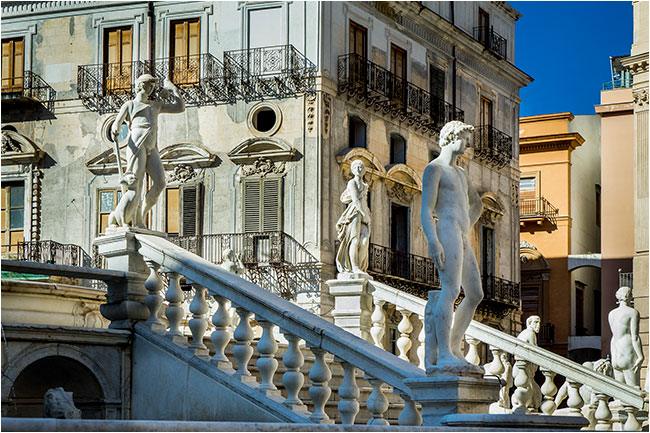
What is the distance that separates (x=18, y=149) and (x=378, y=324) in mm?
19748

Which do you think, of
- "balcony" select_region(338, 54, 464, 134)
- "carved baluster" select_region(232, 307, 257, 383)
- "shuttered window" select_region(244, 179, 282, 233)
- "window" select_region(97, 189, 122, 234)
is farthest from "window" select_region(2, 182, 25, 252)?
"carved baluster" select_region(232, 307, 257, 383)

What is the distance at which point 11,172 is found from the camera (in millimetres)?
30562

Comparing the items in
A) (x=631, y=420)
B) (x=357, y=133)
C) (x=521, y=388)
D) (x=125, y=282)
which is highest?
(x=357, y=133)

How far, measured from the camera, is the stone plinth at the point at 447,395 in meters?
8.28

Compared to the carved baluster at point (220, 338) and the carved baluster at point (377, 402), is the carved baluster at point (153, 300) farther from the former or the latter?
the carved baluster at point (377, 402)

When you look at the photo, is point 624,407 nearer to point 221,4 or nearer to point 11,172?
point 221,4

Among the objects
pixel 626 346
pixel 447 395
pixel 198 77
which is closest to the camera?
pixel 447 395

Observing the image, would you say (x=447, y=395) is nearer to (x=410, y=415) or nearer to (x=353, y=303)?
(x=410, y=415)

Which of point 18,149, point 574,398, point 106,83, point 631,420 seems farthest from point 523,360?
point 18,149

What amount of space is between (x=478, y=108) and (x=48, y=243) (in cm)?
1236

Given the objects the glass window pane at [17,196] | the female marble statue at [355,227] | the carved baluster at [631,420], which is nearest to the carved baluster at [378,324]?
the female marble statue at [355,227]

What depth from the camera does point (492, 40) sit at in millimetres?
35812

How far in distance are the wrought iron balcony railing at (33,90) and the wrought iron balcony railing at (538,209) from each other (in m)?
16.6

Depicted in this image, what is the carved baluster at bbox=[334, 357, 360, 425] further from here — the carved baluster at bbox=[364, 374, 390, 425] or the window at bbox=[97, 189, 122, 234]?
the window at bbox=[97, 189, 122, 234]
